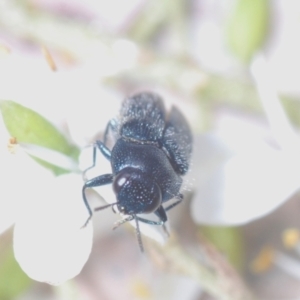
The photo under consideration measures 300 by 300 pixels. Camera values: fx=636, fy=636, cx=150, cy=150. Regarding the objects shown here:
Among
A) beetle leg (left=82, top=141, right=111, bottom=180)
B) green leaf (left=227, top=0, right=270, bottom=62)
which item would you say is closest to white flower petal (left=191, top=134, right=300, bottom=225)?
beetle leg (left=82, top=141, right=111, bottom=180)

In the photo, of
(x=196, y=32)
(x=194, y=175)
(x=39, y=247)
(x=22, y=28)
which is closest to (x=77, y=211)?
(x=39, y=247)

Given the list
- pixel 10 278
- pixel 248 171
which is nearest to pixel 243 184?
pixel 248 171

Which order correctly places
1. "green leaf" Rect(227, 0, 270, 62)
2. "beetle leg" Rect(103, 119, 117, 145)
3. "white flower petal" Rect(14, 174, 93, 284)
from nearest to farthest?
"white flower petal" Rect(14, 174, 93, 284) < "beetle leg" Rect(103, 119, 117, 145) < "green leaf" Rect(227, 0, 270, 62)

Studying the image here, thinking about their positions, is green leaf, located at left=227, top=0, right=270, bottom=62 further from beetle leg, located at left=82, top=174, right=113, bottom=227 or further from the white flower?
beetle leg, located at left=82, top=174, right=113, bottom=227

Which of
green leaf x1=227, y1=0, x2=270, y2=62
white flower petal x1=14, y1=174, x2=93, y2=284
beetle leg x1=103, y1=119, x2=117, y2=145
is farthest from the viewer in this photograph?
green leaf x1=227, y1=0, x2=270, y2=62

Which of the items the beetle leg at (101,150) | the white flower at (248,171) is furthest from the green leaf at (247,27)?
the beetle leg at (101,150)

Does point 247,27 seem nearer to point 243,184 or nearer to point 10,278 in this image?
point 243,184
